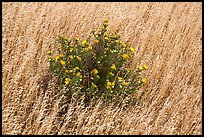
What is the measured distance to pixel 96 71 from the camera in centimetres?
307

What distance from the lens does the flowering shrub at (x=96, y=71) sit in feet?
10.1

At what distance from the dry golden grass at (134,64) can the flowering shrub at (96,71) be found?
0.14 metres

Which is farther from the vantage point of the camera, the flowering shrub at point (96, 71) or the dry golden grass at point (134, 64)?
the flowering shrub at point (96, 71)

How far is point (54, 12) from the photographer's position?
14.2 ft

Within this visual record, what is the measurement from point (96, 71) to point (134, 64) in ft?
3.02

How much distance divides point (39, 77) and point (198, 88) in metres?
1.80

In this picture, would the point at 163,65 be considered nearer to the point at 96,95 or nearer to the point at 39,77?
the point at 96,95

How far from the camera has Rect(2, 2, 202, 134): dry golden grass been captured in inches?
114

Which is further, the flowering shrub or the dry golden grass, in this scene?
the flowering shrub

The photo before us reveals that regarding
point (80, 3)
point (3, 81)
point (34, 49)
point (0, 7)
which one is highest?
point (80, 3)

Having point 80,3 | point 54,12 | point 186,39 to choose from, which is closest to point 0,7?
point 54,12

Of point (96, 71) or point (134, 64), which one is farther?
point (134, 64)

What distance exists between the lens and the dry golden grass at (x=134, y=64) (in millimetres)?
2891

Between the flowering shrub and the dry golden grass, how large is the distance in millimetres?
138
